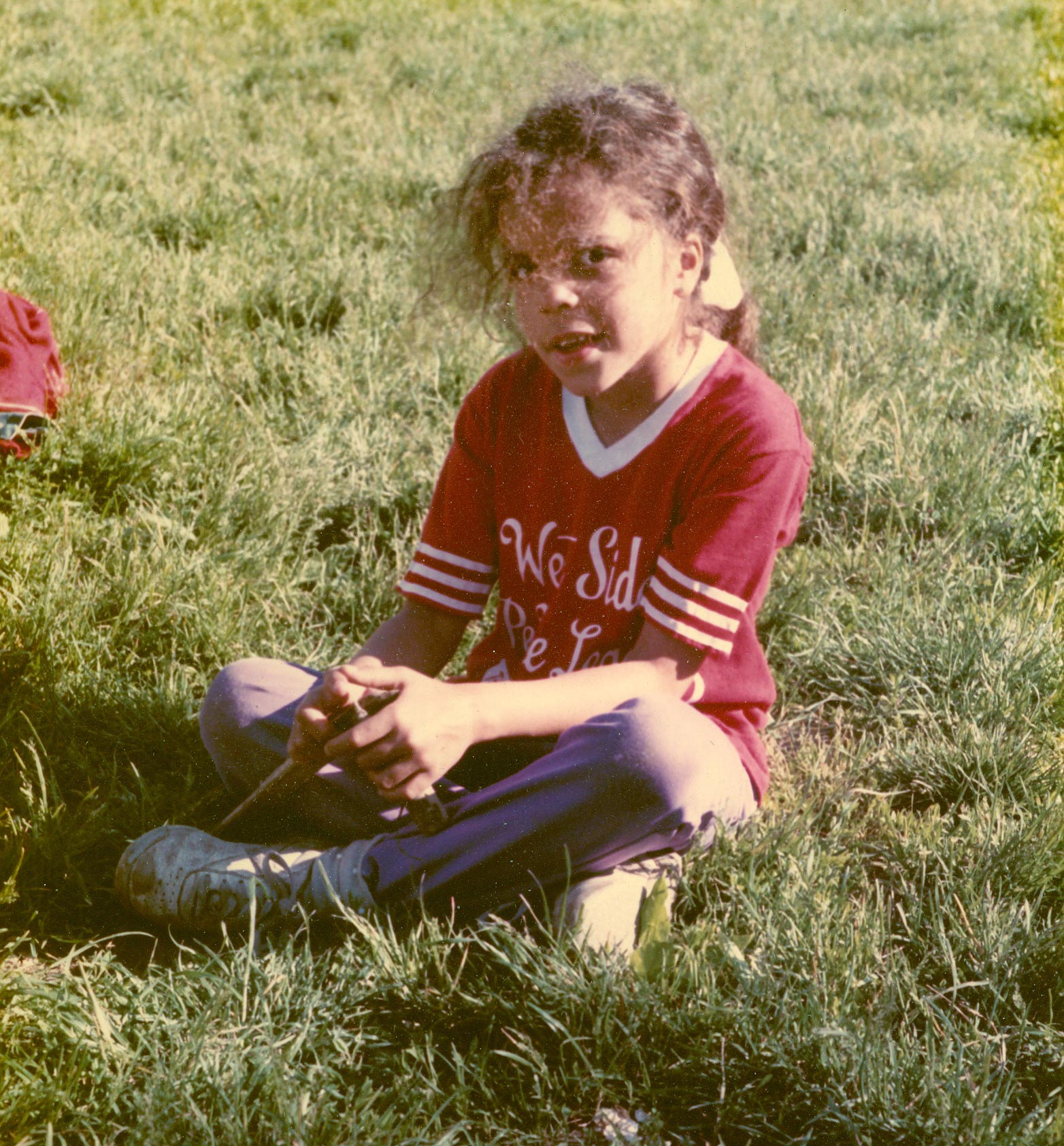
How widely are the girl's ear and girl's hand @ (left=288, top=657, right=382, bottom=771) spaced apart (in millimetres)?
839

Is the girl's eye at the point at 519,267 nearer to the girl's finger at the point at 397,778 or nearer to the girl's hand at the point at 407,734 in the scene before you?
the girl's hand at the point at 407,734

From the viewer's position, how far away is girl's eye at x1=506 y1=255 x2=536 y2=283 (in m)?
1.82

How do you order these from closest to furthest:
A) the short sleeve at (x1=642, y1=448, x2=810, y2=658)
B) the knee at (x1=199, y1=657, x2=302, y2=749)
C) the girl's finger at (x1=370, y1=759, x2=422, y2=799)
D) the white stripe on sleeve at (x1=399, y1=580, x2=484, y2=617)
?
the girl's finger at (x1=370, y1=759, x2=422, y2=799) → the short sleeve at (x1=642, y1=448, x2=810, y2=658) → the knee at (x1=199, y1=657, x2=302, y2=749) → the white stripe on sleeve at (x1=399, y1=580, x2=484, y2=617)

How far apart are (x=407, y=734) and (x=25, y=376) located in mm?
1871

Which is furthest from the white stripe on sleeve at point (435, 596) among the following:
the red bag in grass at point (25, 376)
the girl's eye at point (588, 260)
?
the red bag in grass at point (25, 376)

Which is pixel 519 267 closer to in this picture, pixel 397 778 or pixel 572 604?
pixel 572 604

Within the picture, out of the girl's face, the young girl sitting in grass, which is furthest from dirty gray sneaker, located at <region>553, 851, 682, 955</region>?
the girl's face

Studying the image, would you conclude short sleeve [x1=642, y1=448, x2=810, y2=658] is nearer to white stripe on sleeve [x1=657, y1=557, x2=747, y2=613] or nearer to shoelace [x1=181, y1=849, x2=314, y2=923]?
white stripe on sleeve [x1=657, y1=557, x2=747, y2=613]

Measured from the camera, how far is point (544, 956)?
5.25ft

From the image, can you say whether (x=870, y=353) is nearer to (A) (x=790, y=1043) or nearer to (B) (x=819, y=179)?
(B) (x=819, y=179)

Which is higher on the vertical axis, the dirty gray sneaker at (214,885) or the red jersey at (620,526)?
the red jersey at (620,526)

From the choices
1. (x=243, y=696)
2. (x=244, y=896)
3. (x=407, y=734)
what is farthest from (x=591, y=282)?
(x=244, y=896)

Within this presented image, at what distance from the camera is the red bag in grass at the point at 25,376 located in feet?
9.12

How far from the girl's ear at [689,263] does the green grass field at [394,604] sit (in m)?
0.49
